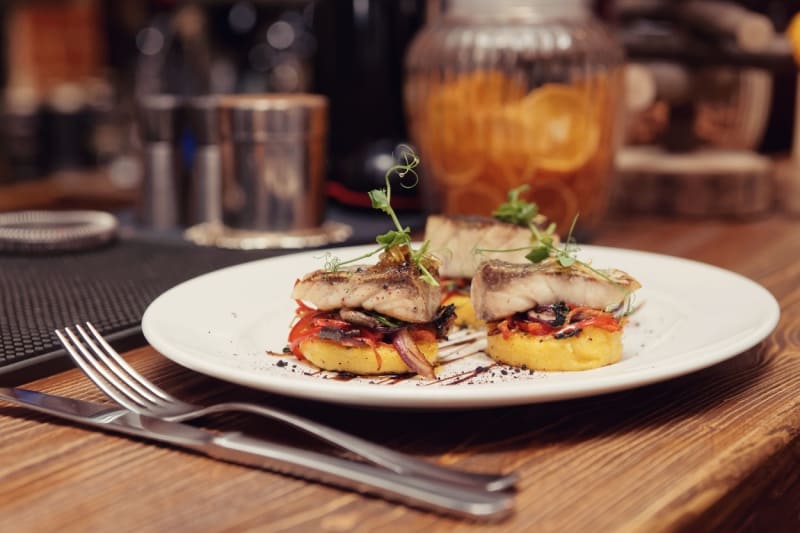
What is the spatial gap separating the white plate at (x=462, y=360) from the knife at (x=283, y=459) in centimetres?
6

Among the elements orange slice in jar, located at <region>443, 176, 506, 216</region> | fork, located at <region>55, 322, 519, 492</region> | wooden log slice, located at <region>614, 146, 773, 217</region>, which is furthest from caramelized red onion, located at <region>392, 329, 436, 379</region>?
wooden log slice, located at <region>614, 146, 773, 217</region>

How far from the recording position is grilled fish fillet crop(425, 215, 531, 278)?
1195 mm

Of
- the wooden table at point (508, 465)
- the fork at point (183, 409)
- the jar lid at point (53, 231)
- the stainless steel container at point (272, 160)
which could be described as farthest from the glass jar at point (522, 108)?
the fork at point (183, 409)

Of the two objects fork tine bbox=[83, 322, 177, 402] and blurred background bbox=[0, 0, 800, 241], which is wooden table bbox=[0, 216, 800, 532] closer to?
fork tine bbox=[83, 322, 177, 402]

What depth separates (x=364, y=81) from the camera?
2014mm

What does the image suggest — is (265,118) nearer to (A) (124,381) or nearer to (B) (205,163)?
(B) (205,163)

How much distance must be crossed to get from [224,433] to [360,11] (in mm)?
1353

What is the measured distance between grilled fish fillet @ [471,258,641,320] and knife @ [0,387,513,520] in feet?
1.06

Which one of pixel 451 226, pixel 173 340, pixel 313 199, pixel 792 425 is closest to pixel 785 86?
→ pixel 313 199

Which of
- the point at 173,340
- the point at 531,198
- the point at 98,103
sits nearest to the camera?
the point at 173,340

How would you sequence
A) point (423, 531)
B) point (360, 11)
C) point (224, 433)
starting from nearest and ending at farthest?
point (423, 531), point (224, 433), point (360, 11)

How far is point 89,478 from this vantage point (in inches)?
29.3

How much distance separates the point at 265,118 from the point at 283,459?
3.47ft

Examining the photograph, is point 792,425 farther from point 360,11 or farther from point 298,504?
point 360,11
